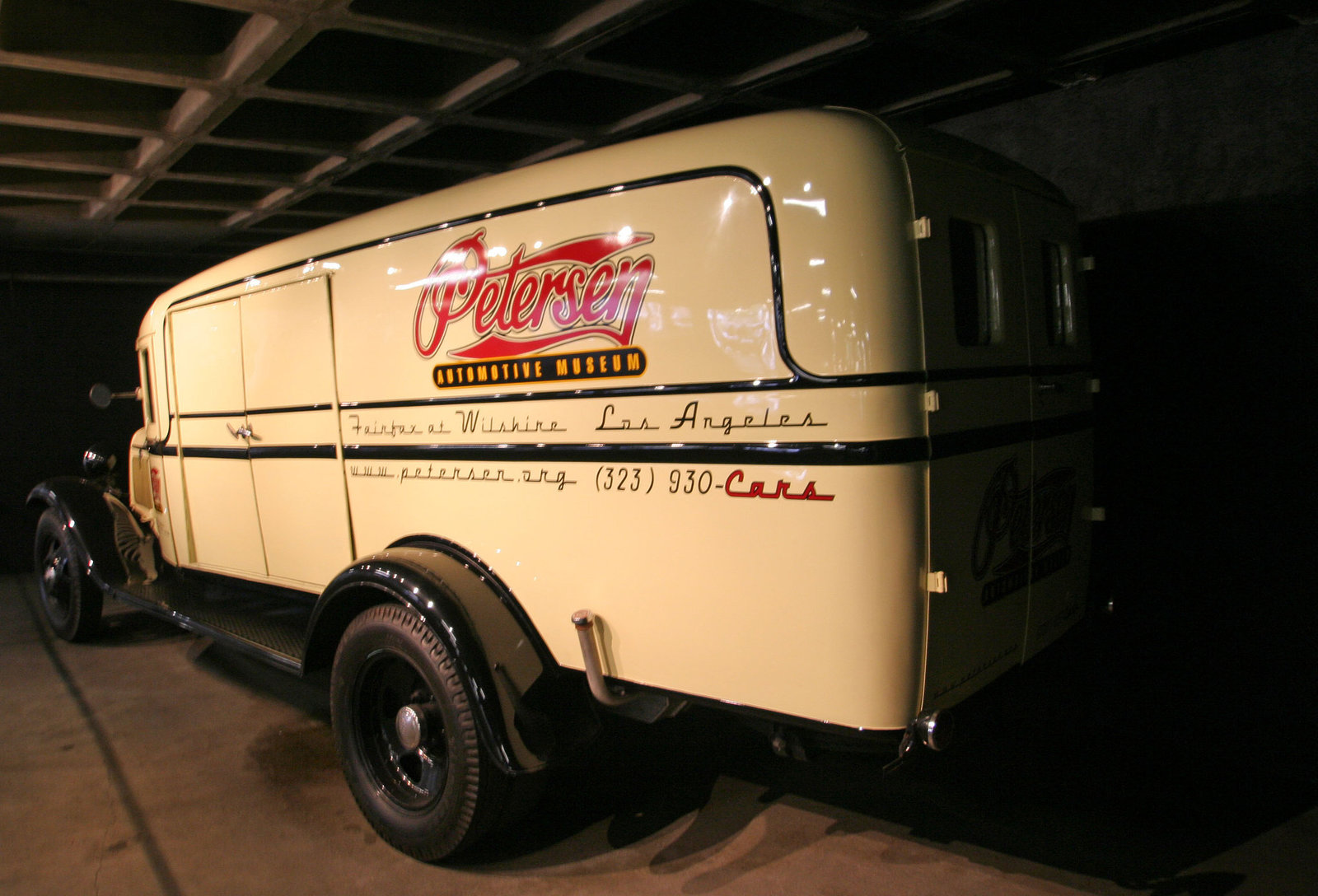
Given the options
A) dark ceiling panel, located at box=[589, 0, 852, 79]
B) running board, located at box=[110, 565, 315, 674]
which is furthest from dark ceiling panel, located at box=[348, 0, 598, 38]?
running board, located at box=[110, 565, 315, 674]

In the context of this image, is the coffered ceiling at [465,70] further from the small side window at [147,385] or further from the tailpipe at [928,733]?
the tailpipe at [928,733]

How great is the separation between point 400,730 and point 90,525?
367 centimetres

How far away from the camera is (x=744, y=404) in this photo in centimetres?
232

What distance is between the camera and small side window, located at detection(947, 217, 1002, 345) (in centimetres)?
261

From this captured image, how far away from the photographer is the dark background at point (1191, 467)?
3.33 metres

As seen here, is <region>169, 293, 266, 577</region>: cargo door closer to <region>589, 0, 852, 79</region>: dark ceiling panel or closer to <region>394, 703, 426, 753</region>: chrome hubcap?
<region>394, 703, 426, 753</region>: chrome hubcap

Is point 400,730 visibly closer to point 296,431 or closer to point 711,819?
point 711,819

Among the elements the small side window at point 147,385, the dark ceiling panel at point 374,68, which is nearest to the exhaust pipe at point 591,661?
the dark ceiling panel at point 374,68

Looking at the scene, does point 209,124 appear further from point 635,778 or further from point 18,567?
point 18,567

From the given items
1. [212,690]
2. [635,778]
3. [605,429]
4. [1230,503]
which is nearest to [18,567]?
[212,690]

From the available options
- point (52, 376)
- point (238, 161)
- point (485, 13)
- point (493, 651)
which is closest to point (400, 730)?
point (493, 651)

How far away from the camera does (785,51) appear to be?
456 cm

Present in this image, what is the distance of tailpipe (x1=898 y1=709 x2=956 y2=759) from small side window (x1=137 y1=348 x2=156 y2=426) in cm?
500

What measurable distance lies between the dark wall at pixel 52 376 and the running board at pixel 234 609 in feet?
17.4
